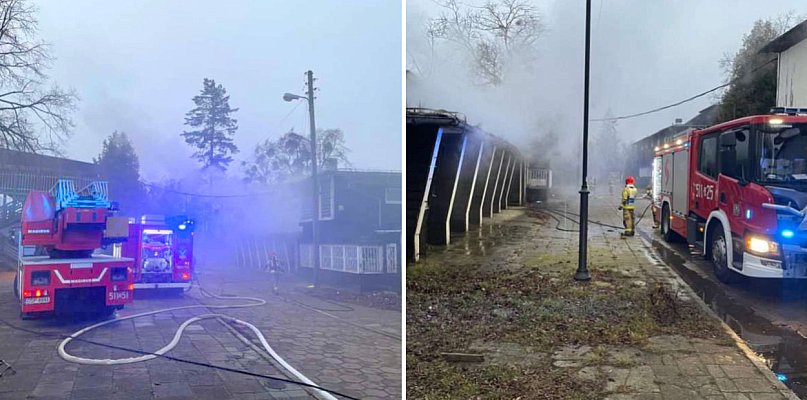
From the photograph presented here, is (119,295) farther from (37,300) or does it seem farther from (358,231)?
(358,231)

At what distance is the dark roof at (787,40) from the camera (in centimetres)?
172

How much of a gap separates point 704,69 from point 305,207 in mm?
1366

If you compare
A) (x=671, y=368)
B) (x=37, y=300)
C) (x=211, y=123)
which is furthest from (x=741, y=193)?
(x=37, y=300)

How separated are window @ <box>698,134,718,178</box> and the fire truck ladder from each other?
6.23 feet

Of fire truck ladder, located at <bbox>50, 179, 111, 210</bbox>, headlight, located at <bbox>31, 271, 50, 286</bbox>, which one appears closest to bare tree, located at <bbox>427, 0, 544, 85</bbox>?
fire truck ladder, located at <bbox>50, 179, 111, 210</bbox>

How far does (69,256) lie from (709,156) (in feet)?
6.82

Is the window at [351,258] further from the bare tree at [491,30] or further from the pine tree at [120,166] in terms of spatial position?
the bare tree at [491,30]

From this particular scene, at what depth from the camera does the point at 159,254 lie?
1.76 meters

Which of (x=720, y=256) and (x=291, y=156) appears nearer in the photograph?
(x=291, y=156)

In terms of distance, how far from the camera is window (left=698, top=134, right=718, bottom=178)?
1.83 meters

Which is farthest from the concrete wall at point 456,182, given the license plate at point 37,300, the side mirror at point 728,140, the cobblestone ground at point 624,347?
the license plate at point 37,300

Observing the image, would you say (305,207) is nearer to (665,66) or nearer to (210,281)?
(210,281)

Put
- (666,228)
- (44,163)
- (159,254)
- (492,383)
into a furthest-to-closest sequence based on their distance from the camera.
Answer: (666,228), (492,383), (159,254), (44,163)

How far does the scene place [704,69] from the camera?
5.99 feet
